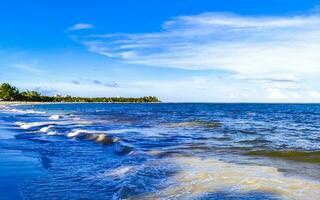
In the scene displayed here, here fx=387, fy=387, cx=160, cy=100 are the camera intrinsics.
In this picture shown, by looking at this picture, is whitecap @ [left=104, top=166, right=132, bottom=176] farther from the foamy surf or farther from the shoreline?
the shoreline

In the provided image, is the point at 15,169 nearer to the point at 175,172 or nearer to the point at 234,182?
the point at 175,172

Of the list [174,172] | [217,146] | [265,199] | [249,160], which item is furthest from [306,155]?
[265,199]

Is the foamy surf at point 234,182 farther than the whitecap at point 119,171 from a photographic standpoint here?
No

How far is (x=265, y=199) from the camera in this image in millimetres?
9367

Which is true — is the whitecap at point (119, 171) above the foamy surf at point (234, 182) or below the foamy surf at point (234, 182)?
below

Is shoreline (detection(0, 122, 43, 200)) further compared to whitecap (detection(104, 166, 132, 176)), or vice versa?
whitecap (detection(104, 166, 132, 176))

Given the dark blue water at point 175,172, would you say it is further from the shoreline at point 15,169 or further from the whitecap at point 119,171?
→ the shoreline at point 15,169

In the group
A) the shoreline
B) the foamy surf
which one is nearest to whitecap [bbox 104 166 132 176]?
Result: the foamy surf

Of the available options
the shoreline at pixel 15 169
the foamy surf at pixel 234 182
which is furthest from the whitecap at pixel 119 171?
the shoreline at pixel 15 169

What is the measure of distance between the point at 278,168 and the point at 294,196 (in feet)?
14.0

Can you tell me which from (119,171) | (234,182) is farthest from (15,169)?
(234,182)

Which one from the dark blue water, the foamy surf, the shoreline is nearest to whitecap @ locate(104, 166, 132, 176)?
the dark blue water

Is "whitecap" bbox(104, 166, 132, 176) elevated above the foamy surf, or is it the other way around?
the foamy surf

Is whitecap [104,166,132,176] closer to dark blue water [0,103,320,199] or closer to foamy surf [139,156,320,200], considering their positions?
dark blue water [0,103,320,199]
